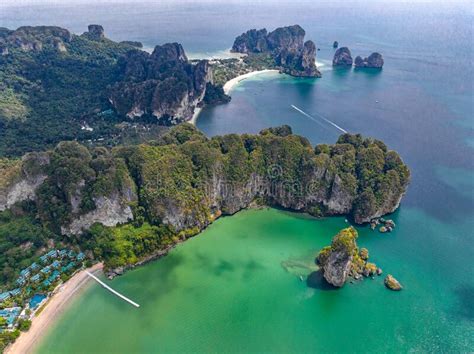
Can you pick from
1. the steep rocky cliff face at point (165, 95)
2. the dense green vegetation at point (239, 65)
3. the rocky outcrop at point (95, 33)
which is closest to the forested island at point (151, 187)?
the steep rocky cliff face at point (165, 95)

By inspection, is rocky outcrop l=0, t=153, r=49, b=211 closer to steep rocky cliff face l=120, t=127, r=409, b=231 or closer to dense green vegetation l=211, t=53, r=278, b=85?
steep rocky cliff face l=120, t=127, r=409, b=231

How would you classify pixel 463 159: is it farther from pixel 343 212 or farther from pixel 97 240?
pixel 97 240

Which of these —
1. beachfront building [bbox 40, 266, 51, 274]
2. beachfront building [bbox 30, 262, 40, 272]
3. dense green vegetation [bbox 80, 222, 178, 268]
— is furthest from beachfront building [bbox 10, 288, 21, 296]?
dense green vegetation [bbox 80, 222, 178, 268]

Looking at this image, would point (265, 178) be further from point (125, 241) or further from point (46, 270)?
point (46, 270)

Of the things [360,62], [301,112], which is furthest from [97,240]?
[360,62]

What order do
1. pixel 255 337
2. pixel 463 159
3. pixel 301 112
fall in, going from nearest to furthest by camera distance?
pixel 255 337, pixel 463 159, pixel 301 112

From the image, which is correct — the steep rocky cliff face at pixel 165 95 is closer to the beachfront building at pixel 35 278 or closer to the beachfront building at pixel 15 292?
the beachfront building at pixel 35 278

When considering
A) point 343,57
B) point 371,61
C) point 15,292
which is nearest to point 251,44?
point 343,57
